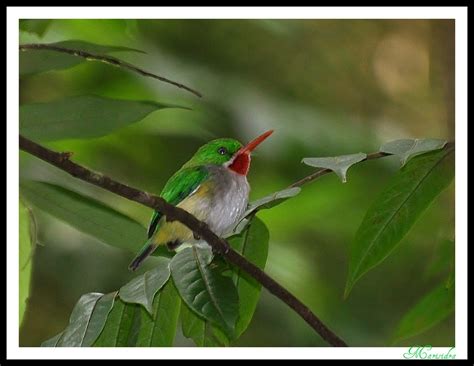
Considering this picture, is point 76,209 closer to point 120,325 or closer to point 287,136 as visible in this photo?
point 120,325

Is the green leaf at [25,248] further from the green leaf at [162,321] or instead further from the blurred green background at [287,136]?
the blurred green background at [287,136]

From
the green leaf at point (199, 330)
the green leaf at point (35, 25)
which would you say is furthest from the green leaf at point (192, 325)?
the green leaf at point (35, 25)

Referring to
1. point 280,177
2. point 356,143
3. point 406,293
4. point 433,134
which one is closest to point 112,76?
point 280,177

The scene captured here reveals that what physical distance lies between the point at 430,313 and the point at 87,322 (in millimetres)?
560

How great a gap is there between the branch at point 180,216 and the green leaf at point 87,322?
14 cm

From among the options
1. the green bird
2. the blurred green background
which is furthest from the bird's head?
the blurred green background

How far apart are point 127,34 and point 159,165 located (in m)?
0.42

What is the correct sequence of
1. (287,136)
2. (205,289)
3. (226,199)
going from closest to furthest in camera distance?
(205,289) < (226,199) < (287,136)

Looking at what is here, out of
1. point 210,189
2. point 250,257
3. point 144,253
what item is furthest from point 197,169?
point 250,257

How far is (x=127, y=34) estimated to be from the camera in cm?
139

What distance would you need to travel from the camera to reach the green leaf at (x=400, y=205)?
43.8 inches

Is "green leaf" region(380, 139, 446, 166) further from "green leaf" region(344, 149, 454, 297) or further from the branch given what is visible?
the branch

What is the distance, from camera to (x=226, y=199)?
1.43 m

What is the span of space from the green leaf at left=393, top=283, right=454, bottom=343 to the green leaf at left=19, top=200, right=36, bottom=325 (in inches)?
22.8
